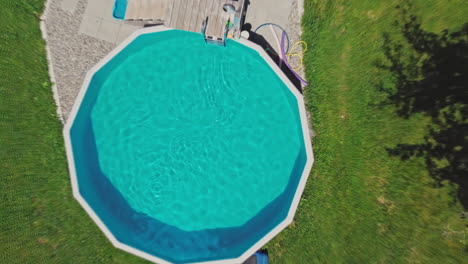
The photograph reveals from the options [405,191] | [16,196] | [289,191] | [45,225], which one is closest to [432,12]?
[405,191]

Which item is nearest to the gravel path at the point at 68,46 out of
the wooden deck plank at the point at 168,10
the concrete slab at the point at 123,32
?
the concrete slab at the point at 123,32

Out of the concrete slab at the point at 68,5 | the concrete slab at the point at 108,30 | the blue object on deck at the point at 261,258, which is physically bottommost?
the blue object on deck at the point at 261,258

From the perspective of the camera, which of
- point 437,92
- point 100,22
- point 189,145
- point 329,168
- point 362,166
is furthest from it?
point 189,145

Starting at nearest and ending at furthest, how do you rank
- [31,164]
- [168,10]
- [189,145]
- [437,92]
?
[437,92] → [168,10] → [31,164] → [189,145]

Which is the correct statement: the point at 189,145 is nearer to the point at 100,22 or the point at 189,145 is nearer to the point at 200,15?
the point at 200,15

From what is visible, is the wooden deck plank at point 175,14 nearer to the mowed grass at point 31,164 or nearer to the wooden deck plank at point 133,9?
the wooden deck plank at point 133,9

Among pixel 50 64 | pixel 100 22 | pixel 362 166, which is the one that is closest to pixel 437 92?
pixel 362 166

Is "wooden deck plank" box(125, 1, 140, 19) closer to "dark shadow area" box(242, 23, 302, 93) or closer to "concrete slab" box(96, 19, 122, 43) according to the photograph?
"concrete slab" box(96, 19, 122, 43)

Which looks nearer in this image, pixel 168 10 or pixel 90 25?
pixel 168 10
